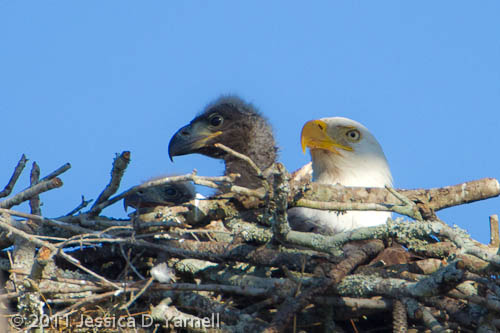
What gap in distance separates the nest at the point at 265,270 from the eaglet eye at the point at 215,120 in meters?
1.97

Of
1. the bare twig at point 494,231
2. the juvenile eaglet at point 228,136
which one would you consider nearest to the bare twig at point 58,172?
the juvenile eaglet at point 228,136

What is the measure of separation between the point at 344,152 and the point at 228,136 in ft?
4.11

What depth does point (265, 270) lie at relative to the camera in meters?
4.39

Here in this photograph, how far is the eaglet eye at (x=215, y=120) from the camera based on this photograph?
22.0ft

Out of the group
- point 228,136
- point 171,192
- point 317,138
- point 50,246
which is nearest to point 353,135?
point 317,138

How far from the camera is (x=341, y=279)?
376 centimetres

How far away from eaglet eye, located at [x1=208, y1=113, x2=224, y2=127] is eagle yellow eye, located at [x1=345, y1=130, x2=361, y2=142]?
133 centimetres

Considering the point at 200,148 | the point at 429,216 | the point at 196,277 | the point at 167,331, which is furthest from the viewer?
the point at 200,148

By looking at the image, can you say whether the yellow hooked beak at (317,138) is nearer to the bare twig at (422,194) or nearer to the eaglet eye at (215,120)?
the eaglet eye at (215,120)

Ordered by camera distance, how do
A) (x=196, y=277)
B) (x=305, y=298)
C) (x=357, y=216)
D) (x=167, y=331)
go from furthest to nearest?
(x=357, y=216) → (x=196, y=277) → (x=167, y=331) → (x=305, y=298)

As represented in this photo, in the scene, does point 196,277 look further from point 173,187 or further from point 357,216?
point 173,187

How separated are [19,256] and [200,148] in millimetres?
2524

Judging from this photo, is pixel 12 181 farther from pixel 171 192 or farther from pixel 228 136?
pixel 228 136

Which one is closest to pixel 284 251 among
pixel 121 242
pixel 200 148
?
pixel 121 242
